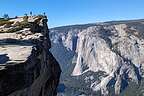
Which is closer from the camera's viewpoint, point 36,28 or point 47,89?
point 47,89

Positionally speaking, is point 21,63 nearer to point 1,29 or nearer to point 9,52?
point 9,52

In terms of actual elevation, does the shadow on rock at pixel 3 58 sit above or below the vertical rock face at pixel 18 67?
above

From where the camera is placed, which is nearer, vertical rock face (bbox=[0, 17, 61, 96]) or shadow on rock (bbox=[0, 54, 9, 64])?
vertical rock face (bbox=[0, 17, 61, 96])

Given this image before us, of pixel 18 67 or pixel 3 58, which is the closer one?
pixel 18 67

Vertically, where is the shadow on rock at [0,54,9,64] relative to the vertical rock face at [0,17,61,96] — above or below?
above

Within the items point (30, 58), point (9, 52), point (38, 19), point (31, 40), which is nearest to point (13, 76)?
point (30, 58)

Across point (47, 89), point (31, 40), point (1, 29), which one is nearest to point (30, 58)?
point (31, 40)

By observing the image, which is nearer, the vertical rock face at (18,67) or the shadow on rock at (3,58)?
the vertical rock face at (18,67)

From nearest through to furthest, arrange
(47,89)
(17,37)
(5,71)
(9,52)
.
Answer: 1. (5,71)
2. (9,52)
3. (17,37)
4. (47,89)

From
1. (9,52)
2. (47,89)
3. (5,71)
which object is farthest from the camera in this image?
(47,89)

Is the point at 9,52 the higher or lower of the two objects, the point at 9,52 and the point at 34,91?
the higher

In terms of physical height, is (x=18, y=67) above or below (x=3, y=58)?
below
